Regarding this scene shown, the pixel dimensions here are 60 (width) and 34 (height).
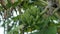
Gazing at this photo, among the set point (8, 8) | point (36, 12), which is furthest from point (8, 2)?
point (36, 12)

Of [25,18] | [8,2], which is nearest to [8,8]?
[8,2]

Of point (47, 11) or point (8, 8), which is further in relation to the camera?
point (8, 8)

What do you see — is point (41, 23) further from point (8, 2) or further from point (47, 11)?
point (8, 2)

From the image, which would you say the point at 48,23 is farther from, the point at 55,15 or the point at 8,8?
the point at 8,8

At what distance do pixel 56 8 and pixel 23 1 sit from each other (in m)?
0.15

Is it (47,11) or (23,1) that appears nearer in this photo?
(47,11)

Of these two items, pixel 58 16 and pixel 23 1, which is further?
pixel 23 1

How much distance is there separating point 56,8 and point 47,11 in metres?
0.02

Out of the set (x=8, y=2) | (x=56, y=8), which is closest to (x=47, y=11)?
(x=56, y=8)

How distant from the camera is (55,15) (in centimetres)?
35

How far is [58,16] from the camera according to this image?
353 millimetres

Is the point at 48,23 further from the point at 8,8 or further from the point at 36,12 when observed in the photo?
the point at 8,8

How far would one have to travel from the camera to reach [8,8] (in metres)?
0.44

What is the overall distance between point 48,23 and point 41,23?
2 centimetres
